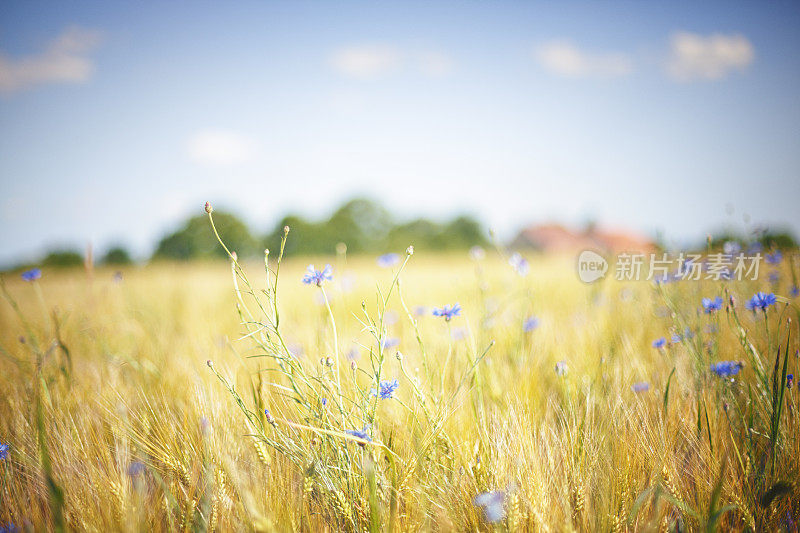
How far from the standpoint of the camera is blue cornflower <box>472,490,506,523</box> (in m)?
0.90

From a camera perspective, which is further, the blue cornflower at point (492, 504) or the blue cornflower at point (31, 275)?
the blue cornflower at point (31, 275)

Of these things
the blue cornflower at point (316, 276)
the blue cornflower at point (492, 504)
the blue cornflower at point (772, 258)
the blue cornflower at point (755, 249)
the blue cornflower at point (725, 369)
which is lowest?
the blue cornflower at point (492, 504)

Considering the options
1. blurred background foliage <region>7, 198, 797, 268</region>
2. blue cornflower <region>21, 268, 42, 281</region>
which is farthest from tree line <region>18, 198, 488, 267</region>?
blue cornflower <region>21, 268, 42, 281</region>

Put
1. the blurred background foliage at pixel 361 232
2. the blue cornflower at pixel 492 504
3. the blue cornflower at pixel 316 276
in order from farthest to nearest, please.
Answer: the blurred background foliage at pixel 361 232 → the blue cornflower at pixel 316 276 → the blue cornflower at pixel 492 504

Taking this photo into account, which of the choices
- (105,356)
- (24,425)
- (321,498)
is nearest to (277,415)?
(321,498)

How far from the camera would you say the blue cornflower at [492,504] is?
0.90 meters

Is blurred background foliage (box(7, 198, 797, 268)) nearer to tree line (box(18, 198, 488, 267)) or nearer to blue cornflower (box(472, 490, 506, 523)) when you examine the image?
tree line (box(18, 198, 488, 267))

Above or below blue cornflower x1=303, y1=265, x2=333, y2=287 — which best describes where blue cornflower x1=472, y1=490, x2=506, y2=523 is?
below

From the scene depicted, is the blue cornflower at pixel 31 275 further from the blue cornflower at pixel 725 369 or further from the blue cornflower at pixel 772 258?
the blue cornflower at pixel 772 258

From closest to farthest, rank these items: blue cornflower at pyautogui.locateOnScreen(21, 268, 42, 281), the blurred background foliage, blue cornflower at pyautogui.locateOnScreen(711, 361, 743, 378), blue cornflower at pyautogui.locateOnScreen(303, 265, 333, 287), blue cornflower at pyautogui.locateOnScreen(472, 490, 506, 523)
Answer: blue cornflower at pyautogui.locateOnScreen(472, 490, 506, 523)
blue cornflower at pyautogui.locateOnScreen(303, 265, 333, 287)
blue cornflower at pyautogui.locateOnScreen(711, 361, 743, 378)
blue cornflower at pyautogui.locateOnScreen(21, 268, 42, 281)
the blurred background foliage

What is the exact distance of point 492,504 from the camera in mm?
953

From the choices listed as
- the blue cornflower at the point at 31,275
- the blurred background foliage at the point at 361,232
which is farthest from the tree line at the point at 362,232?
the blue cornflower at the point at 31,275

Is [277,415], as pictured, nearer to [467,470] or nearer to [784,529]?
[467,470]

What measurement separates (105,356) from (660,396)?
340 centimetres
